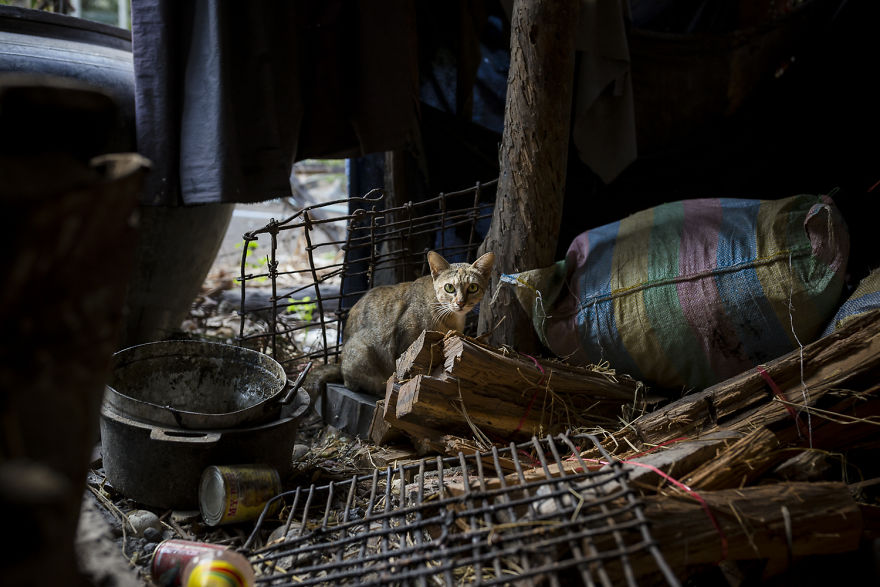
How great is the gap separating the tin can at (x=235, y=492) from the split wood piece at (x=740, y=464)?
160 cm

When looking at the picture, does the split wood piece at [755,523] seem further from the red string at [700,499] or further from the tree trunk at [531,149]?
the tree trunk at [531,149]

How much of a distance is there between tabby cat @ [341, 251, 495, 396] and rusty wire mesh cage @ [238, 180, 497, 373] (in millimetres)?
213

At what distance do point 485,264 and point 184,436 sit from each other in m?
1.63

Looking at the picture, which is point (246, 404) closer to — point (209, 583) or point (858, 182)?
point (209, 583)

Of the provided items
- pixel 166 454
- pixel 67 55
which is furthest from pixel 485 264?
pixel 67 55

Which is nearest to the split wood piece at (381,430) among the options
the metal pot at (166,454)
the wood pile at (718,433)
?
the wood pile at (718,433)

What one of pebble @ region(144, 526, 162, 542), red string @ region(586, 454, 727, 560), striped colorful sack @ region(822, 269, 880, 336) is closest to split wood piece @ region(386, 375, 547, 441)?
red string @ region(586, 454, 727, 560)

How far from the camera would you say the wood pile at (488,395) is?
8.53 ft

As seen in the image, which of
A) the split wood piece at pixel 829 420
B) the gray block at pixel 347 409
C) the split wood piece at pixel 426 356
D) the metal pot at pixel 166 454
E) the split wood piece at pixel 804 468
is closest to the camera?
the split wood piece at pixel 804 468

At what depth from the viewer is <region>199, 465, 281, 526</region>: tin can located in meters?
2.45

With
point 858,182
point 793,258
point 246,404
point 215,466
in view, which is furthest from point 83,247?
point 858,182

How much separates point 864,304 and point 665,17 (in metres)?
3.45

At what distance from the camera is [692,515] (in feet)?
5.82

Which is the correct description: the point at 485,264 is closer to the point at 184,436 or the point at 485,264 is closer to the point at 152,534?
the point at 184,436
